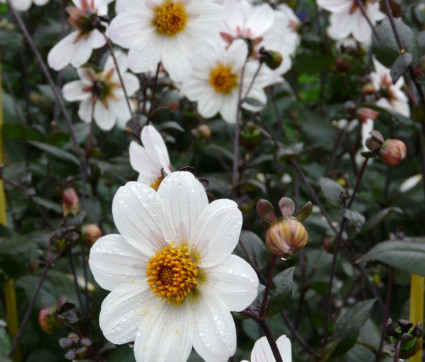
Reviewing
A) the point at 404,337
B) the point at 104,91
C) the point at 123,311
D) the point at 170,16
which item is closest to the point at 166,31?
the point at 170,16

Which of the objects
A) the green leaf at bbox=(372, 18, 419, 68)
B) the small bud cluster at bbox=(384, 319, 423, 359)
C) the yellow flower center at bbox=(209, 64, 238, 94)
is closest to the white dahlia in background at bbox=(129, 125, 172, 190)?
the small bud cluster at bbox=(384, 319, 423, 359)

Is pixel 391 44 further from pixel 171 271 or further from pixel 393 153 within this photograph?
pixel 171 271

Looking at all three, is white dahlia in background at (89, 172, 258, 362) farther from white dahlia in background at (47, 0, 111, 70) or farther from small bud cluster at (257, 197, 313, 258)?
white dahlia in background at (47, 0, 111, 70)

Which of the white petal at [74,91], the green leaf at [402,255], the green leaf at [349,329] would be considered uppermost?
the white petal at [74,91]

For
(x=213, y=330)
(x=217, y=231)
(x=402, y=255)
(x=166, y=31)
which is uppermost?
(x=166, y=31)

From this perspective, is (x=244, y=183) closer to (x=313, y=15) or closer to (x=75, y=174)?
Answer: (x=75, y=174)

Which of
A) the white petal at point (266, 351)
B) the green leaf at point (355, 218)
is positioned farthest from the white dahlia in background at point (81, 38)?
the white petal at point (266, 351)

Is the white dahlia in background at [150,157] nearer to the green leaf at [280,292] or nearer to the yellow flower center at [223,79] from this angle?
the green leaf at [280,292]
